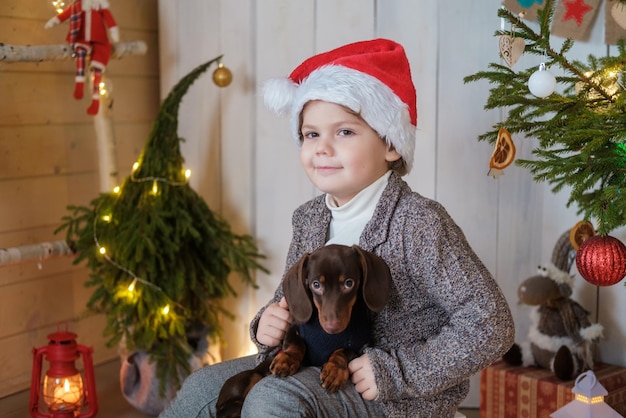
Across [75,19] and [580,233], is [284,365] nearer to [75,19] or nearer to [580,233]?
[580,233]

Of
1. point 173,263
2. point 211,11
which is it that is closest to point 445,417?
point 173,263

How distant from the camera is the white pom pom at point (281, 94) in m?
1.56

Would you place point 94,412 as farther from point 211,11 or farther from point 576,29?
point 576,29

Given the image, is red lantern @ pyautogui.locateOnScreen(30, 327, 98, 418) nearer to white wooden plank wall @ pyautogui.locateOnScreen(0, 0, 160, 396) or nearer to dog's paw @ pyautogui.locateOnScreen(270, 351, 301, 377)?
white wooden plank wall @ pyautogui.locateOnScreen(0, 0, 160, 396)

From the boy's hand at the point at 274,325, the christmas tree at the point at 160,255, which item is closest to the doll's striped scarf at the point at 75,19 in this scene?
the christmas tree at the point at 160,255

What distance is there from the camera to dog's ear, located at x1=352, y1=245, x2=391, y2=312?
133 centimetres

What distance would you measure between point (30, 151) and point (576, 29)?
1.53 meters

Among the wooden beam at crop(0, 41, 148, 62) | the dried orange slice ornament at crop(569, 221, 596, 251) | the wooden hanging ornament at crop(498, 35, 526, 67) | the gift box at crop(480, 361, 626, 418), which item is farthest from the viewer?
the wooden beam at crop(0, 41, 148, 62)

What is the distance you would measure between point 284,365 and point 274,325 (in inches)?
6.4

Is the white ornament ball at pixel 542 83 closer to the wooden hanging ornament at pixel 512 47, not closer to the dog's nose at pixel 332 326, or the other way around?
the wooden hanging ornament at pixel 512 47

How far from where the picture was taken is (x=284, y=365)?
133 cm

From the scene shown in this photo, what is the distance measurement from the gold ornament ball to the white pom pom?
2.76 feet

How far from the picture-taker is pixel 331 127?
147cm

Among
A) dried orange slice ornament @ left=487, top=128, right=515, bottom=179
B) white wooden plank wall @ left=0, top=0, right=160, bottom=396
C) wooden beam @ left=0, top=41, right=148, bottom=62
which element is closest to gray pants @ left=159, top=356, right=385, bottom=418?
dried orange slice ornament @ left=487, top=128, right=515, bottom=179
